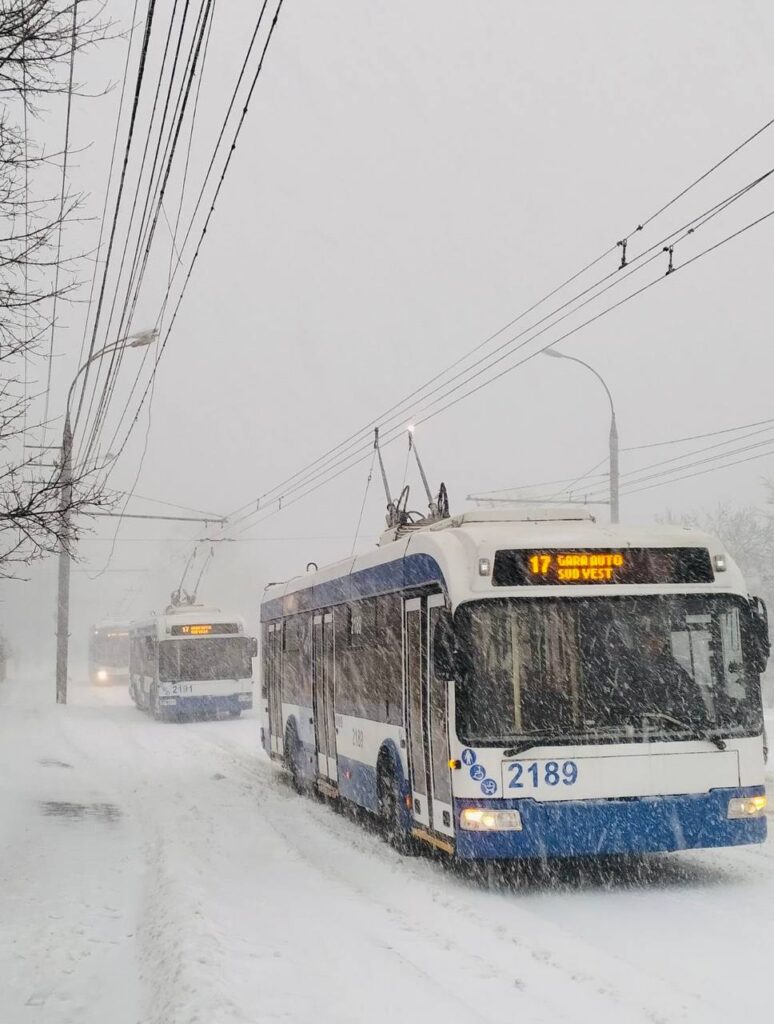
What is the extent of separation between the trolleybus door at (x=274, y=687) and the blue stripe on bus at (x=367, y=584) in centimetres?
52

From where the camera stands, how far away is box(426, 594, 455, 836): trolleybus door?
9398 mm

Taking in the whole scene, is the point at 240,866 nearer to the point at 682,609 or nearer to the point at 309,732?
the point at 682,609

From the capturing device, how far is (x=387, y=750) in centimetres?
1139

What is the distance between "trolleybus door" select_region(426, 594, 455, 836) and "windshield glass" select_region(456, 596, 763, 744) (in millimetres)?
381

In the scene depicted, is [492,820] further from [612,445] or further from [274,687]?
[612,445]

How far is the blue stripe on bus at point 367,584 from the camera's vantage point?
406 inches

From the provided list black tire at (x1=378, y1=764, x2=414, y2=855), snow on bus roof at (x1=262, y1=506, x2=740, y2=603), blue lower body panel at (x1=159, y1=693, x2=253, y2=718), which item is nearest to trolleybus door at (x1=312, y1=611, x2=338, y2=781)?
black tire at (x1=378, y1=764, x2=414, y2=855)

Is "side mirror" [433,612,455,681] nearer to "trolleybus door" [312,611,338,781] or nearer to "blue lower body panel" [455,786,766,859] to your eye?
"blue lower body panel" [455,786,766,859]

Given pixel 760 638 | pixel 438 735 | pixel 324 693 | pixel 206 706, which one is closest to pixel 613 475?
pixel 324 693

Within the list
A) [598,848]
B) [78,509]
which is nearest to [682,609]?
[598,848]

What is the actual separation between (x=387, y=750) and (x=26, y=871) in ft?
10.9

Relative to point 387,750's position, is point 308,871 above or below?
below

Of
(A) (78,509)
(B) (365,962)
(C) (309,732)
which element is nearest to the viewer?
(B) (365,962)

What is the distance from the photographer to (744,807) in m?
9.12
